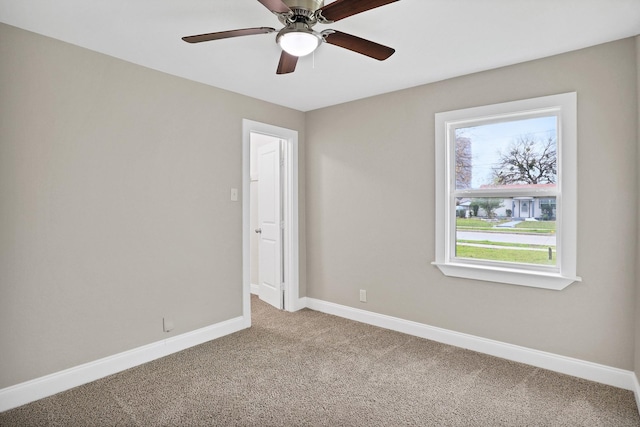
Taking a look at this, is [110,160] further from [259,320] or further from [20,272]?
[259,320]

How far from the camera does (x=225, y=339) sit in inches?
135

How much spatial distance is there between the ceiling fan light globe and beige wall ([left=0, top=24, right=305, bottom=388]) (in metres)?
1.59

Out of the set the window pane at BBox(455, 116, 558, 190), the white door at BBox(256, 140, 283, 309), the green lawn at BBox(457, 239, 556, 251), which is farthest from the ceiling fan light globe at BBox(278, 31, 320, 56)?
the white door at BBox(256, 140, 283, 309)

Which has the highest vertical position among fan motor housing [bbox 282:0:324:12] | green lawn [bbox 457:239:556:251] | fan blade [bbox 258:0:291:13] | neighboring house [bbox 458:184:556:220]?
fan motor housing [bbox 282:0:324:12]

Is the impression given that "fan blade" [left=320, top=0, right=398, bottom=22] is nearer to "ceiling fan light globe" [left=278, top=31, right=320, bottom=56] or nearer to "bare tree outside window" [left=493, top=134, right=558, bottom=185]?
"ceiling fan light globe" [left=278, top=31, right=320, bottom=56]

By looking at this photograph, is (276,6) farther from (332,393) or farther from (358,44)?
(332,393)

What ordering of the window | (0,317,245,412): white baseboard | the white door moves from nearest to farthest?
(0,317,245,412): white baseboard → the window → the white door

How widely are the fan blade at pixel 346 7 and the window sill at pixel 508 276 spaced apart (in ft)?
7.53

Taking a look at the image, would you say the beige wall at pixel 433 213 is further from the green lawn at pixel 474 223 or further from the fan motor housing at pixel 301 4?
the fan motor housing at pixel 301 4

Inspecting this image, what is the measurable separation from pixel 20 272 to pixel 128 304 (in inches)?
29.3

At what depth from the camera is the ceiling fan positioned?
165 centimetres

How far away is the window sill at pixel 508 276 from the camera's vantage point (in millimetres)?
2736

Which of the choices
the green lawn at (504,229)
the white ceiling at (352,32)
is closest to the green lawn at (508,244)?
the green lawn at (504,229)

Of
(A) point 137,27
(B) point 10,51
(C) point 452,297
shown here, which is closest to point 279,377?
(C) point 452,297
